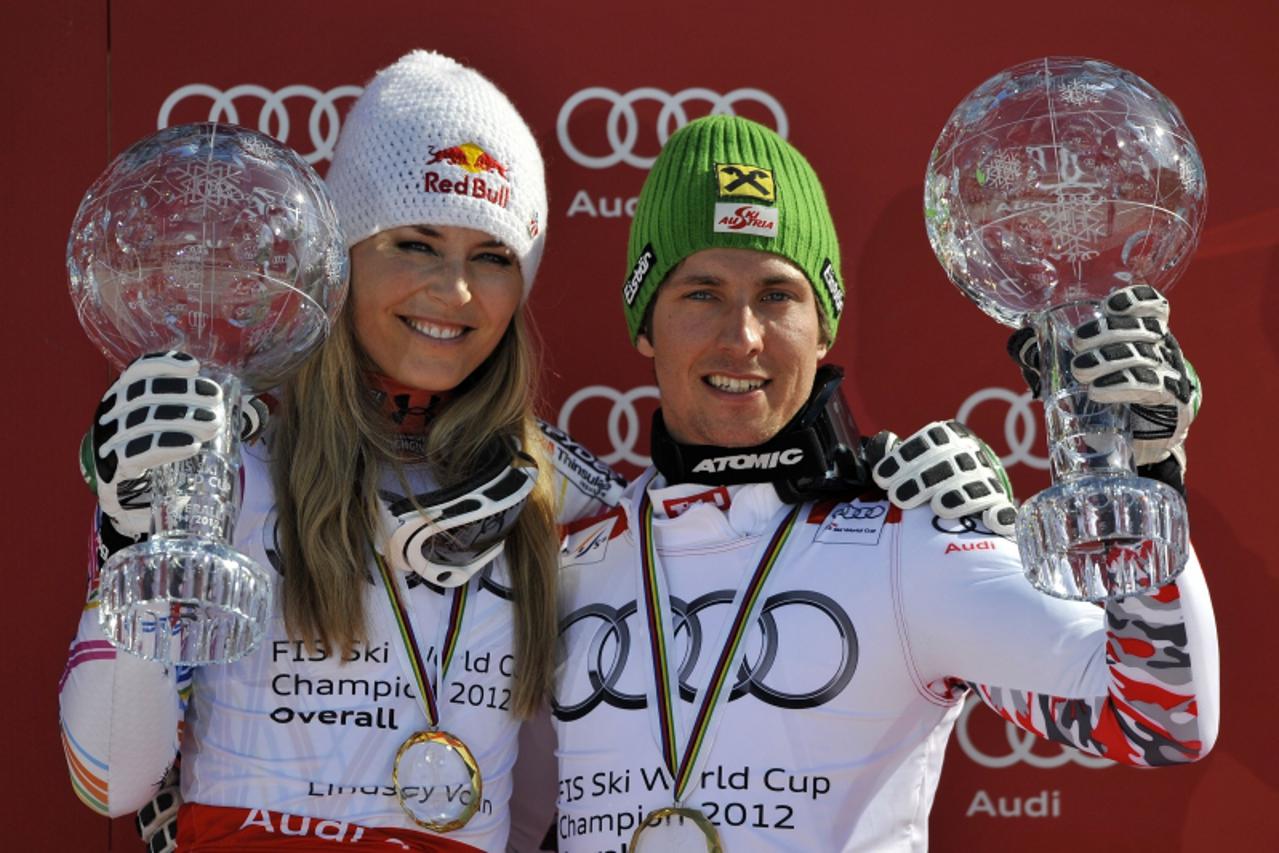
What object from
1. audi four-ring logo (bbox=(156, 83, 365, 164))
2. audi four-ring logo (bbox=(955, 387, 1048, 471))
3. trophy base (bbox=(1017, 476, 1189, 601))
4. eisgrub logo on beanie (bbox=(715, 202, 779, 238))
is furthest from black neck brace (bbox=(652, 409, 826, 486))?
audi four-ring logo (bbox=(156, 83, 365, 164))

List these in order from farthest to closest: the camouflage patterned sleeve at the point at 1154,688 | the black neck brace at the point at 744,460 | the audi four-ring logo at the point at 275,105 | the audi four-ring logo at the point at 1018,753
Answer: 1. the audi four-ring logo at the point at 275,105
2. the audi four-ring logo at the point at 1018,753
3. the black neck brace at the point at 744,460
4. the camouflage patterned sleeve at the point at 1154,688

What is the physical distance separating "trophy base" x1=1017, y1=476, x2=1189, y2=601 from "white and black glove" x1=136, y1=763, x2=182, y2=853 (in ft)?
5.32

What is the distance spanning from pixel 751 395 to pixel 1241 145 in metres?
1.46

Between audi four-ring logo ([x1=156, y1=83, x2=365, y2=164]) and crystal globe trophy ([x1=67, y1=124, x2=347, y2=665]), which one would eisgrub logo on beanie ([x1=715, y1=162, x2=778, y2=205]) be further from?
audi four-ring logo ([x1=156, y1=83, x2=365, y2=164])

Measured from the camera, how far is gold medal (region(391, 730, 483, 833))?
2.60 m

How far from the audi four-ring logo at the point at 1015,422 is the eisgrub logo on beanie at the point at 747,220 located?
0.91 meters

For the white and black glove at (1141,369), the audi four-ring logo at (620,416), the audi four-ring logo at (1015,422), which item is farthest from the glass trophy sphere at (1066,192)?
the audi four-ring logo at (620,416)

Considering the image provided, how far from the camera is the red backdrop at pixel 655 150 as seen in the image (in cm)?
347

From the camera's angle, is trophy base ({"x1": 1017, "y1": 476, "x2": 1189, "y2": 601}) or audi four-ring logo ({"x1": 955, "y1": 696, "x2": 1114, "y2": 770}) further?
audi four-ring logo ({"x1": 955, "y1": 696, "x2": 1114, "y2": 770})

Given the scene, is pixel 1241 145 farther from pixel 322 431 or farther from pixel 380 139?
pixel 322 431

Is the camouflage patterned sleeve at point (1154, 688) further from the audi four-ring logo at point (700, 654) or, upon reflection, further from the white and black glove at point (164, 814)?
the white and black glove at point (164, 814)

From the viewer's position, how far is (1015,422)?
355cm

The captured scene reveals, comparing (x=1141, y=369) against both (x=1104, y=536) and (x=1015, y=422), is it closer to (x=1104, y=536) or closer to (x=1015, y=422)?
(x=1104, y=536)

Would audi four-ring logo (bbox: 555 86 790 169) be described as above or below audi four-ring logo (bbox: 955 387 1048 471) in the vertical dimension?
above
